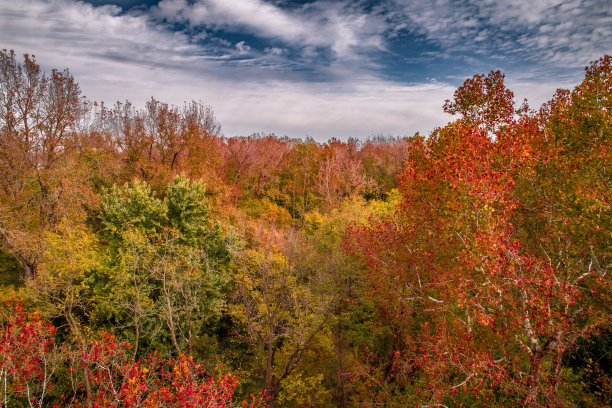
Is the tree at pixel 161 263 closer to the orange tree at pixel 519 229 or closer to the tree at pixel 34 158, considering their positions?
the tree at pixel 34 158

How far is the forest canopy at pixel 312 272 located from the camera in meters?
8.95

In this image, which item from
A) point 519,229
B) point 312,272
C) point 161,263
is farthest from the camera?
point 312,272

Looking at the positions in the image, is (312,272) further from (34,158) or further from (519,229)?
(34,158)

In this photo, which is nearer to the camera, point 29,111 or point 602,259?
point 602,259

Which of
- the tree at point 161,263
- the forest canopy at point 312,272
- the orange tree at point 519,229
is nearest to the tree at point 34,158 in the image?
the forest canopy at point 312,272

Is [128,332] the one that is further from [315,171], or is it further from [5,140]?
[315,171]

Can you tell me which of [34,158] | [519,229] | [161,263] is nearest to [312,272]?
[161,263]

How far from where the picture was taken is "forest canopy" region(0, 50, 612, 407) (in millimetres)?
8945

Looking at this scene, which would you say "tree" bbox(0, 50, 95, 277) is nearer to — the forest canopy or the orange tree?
the forest canopy

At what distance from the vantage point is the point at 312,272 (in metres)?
24.4

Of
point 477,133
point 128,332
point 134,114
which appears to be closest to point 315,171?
point 134,114

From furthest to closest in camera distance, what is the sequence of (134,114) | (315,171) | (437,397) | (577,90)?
(315,171)
(134,114)
(437,397)
(577,90)

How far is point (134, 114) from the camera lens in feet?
96.4

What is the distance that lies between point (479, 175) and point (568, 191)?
8.19ft
